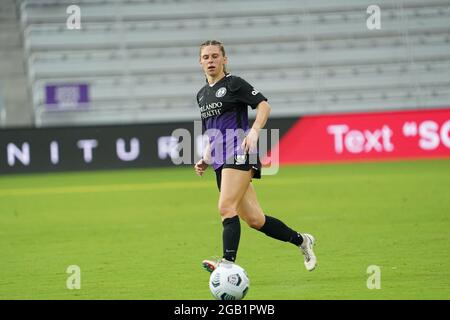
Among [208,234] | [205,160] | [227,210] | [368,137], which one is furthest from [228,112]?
[368,137]

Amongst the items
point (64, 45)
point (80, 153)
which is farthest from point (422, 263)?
point (64, 45)

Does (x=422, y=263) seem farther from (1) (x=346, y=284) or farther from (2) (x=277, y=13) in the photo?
(2) (x=277, y=13)

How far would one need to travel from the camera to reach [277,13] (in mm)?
25328

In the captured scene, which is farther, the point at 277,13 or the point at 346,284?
the point at 277,13

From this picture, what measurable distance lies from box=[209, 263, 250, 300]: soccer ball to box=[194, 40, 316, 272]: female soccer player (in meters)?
0.27

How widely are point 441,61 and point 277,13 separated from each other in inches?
172

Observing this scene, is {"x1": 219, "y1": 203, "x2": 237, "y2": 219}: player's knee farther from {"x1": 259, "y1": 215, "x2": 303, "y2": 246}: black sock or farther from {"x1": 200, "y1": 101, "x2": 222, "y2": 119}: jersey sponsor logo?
{"x1": 200, "y1": 101, "x2": 222, "y2": 119}: jersey sponsor logo

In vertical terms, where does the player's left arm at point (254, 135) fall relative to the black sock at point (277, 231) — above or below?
above

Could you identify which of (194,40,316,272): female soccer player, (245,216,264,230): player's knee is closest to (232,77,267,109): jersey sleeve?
(194,40,316,272): female soccer player

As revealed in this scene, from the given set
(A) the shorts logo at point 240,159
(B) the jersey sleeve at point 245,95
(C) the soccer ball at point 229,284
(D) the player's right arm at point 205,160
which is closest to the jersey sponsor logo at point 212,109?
(B) the jersey sleeve at point 245,95

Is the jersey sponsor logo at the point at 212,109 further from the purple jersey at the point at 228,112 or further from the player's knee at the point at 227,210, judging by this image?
the player's knee at the point at 227,210

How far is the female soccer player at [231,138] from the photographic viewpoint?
7.77 metres

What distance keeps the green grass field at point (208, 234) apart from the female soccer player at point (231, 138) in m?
0.62

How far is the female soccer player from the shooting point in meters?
7.77
